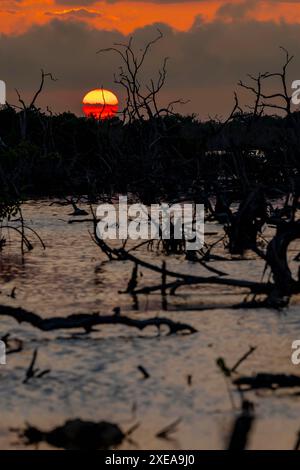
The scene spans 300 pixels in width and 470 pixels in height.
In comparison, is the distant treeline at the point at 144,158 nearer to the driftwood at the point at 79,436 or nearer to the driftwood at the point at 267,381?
the driftwood at the point at 267,381

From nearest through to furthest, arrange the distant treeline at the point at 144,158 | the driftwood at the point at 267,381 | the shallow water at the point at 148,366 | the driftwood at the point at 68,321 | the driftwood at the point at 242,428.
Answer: the driftwood at the point at 242,428 → the shallow water at the point at 148,366 → the driftwood at the point at 267,381 → the driftwood at the point at 68,321 → the distant treeline at the point at 144,158

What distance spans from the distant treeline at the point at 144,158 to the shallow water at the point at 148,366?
72.9 inches

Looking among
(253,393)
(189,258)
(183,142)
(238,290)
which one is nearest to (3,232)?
(189,258)

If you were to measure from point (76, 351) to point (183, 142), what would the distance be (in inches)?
932

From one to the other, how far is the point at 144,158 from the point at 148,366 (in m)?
10.4

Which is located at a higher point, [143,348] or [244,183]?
[244,183]

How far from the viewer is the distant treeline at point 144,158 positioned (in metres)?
12.6

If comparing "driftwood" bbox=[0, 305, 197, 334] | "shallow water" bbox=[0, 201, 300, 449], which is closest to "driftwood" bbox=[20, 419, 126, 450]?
"shallow water" bbox=[0, 201, 300, 449]

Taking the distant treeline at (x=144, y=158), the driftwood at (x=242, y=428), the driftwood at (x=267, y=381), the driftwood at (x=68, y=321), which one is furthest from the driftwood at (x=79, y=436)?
the distant treeline at (x=144, y=158)

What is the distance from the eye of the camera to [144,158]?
17188 millimetres

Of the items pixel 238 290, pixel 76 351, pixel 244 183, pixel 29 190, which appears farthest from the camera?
pixel 29 190

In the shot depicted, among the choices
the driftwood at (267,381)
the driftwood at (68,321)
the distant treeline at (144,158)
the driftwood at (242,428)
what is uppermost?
the distant treeline at (144,158)

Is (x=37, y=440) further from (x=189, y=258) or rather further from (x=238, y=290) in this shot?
(x=189, y=258)

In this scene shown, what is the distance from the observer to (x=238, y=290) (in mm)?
9922
